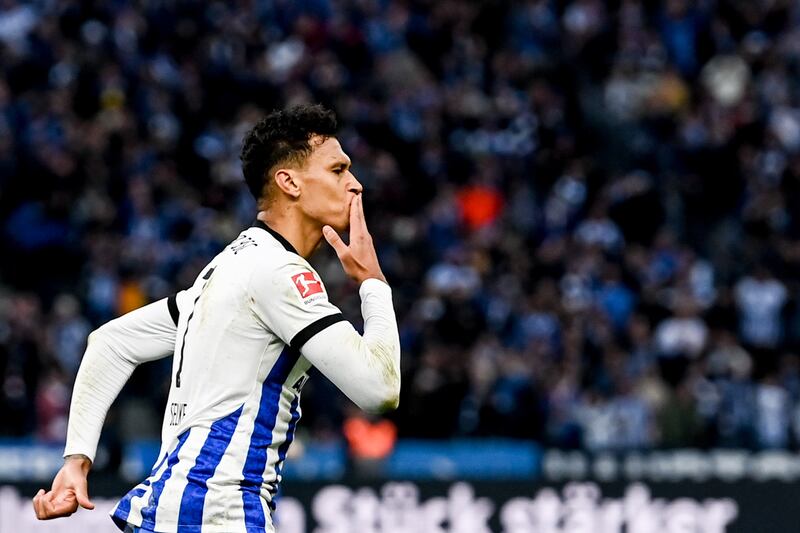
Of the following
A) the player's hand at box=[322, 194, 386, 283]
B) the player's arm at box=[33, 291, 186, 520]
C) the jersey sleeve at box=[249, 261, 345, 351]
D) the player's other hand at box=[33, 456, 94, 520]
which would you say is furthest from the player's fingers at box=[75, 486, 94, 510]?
the player's hand at box=[322, 194, 386, 283]

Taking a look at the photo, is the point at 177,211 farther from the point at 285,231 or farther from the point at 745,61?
the point at 285,231

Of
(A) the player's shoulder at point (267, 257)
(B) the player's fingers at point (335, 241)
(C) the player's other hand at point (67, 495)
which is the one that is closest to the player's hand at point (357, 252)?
(B) the player's fingers at point (335, 241)

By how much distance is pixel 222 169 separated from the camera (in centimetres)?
1769

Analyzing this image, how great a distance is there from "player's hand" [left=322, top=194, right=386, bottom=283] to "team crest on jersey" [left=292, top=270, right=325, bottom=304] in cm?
14

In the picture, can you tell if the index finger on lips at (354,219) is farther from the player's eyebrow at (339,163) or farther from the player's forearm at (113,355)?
the player's forearm at (113,355)

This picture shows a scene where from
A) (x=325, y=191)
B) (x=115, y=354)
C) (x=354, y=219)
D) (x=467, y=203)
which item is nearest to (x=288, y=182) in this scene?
(x=325, y=191)

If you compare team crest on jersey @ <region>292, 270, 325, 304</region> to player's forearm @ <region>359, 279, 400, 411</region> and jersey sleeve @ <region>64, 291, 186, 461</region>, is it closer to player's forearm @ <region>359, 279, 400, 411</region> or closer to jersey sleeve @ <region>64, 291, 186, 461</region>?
player's forearm @ <region>359, 279, 400, 411</region>

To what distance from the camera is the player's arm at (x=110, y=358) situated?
192 inches

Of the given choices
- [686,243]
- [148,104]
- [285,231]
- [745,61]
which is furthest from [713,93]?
[285,231]

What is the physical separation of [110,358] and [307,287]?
0.88 meters

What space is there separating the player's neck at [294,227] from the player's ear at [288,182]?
2.3 inches

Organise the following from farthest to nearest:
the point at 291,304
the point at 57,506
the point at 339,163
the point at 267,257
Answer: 1. the point at 339,163
2. the point at 57,506
3. the point at 267,257
4. the point at 291,304

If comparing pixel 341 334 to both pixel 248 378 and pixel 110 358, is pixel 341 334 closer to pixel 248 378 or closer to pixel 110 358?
pixel 248 378

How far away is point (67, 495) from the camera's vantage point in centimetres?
463
